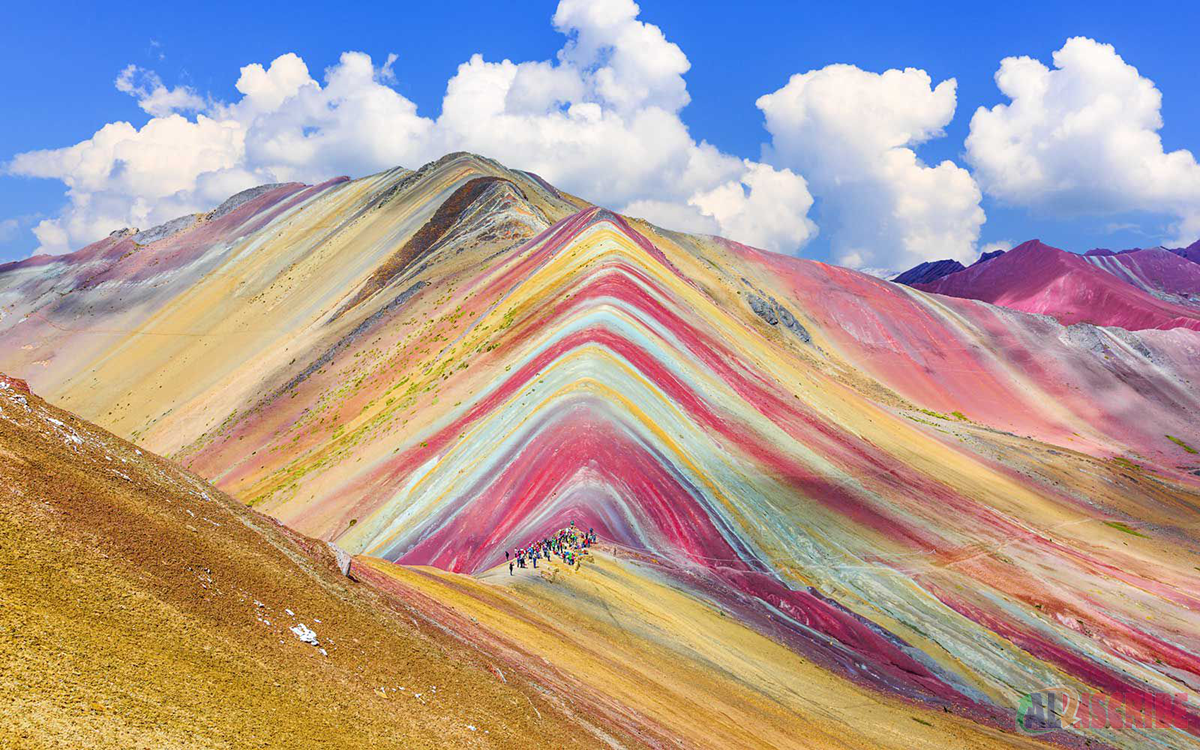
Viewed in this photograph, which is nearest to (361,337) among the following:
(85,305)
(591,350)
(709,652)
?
(591,350)

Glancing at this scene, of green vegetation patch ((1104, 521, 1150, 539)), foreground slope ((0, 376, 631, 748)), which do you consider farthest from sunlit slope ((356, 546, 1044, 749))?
green vegetation patch ((1104, 521, 1150, 539))

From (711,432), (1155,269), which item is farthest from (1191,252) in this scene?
(711,432)

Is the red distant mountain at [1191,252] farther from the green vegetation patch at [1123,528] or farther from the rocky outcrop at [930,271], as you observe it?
the green vegetation patch at [1123,528]

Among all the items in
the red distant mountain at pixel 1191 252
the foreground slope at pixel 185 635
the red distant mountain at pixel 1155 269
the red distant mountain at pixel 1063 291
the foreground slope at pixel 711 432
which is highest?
the red distant mountain at pixel 1191 252

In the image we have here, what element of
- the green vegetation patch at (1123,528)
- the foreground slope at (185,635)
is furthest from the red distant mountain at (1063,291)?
the foreground slope at (185,635)

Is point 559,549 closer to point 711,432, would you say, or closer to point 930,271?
point 711,432

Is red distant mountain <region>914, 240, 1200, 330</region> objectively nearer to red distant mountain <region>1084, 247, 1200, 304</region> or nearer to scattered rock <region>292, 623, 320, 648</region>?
red distant mountain <region>1084, 247, 1200, 304</region>
